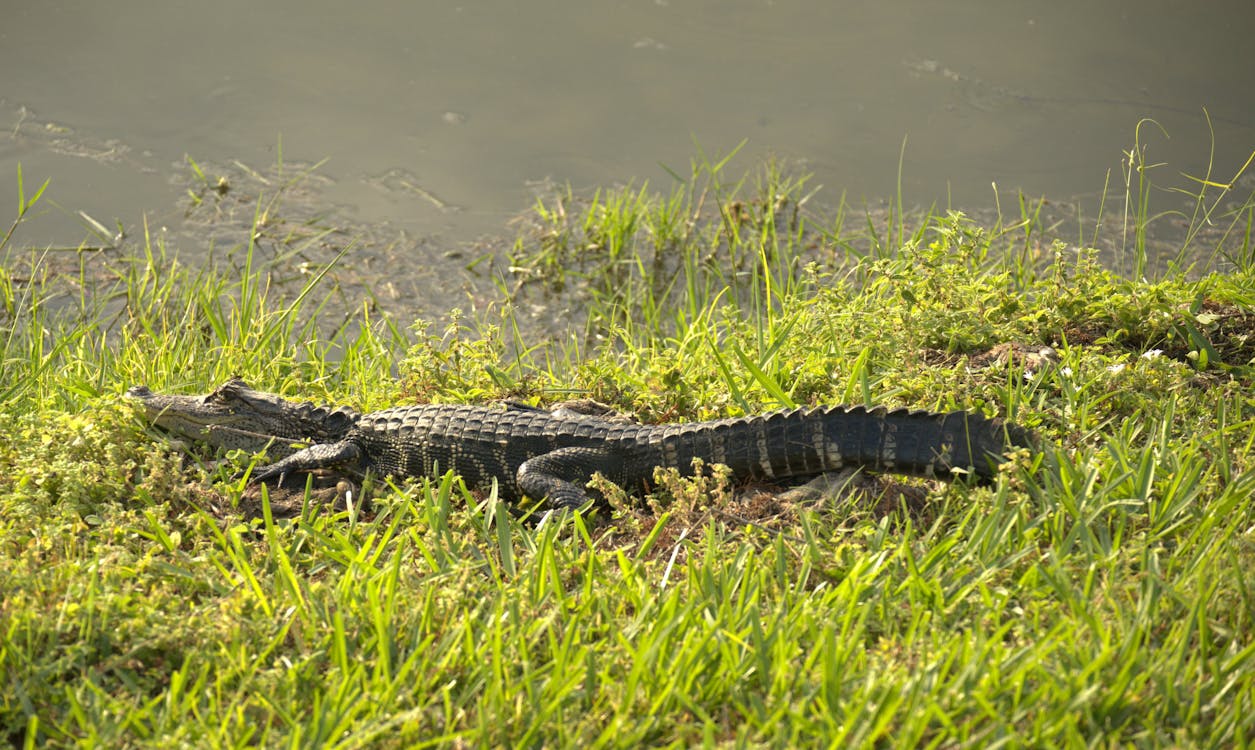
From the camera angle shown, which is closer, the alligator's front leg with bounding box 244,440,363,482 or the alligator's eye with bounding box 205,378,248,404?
the alligator's front leg with bounding box 244,440,363,482

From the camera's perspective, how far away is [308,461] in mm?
4344

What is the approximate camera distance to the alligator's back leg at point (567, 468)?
13.8 ft

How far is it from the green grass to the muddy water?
3102 millimetres

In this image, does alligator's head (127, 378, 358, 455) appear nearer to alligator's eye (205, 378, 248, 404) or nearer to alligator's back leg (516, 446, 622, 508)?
alligator's eye (205, 378, 248, 404)

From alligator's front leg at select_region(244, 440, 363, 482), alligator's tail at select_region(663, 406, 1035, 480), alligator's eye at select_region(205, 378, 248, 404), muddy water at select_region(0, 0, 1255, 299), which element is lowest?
alligator's front leg at select_region(244, 440, 363, 482)

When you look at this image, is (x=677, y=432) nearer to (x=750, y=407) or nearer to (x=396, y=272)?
(x=750, y=407)

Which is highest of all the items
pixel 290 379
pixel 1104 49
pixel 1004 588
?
pixel 1104 49

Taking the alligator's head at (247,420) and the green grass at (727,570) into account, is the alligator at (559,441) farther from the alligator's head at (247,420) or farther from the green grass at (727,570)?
the green grass at (727,570)

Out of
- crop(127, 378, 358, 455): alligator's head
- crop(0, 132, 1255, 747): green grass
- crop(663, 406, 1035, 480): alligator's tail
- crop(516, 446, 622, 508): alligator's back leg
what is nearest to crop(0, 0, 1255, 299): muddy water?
crop(127, 378, 358, 455): alligator's head

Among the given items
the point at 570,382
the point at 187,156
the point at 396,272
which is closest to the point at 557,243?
the point at 396,272

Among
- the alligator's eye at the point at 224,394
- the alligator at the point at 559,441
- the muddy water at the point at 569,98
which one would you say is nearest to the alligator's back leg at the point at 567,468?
the alligator at the point at 559,441

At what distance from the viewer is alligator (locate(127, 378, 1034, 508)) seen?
3.79 meters

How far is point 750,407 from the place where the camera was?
4660mm

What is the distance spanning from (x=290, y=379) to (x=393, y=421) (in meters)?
1.36
